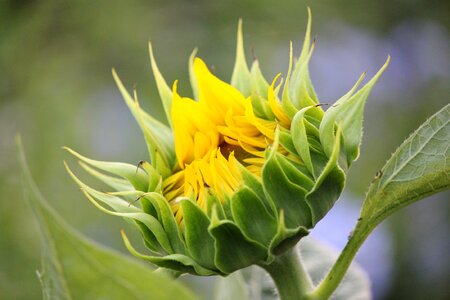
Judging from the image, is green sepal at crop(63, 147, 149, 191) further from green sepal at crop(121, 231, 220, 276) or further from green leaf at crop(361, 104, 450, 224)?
green leaf at crop(361, 104, 450, 224)

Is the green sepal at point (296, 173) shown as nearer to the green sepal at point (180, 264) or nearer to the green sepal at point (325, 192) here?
the green sepal at point (325, 192)

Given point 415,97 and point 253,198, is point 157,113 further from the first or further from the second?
point 253,198

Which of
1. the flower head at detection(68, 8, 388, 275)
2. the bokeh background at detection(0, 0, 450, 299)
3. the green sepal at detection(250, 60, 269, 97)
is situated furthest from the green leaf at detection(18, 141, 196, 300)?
the bokeh background at detection(0, 0, 450, 299)

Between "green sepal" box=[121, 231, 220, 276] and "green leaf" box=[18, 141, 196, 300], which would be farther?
"green sepal" box=[121, 231, 220, 276]

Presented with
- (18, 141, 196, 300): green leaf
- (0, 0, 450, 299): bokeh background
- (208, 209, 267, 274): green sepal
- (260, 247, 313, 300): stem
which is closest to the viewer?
(18, 141, 196, 300): green leaf

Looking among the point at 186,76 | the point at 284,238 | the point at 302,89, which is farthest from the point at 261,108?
the point at 186,76

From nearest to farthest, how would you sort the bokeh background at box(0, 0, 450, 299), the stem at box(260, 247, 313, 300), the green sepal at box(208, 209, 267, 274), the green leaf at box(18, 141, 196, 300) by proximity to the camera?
the green leaf at box(18, 141, 196, 300) < the green sepal at box(208, 209, 267, 274) < the stem at box(260, 247, 313, 300) < the bokeh background at box(0, 0, 450, 299)
